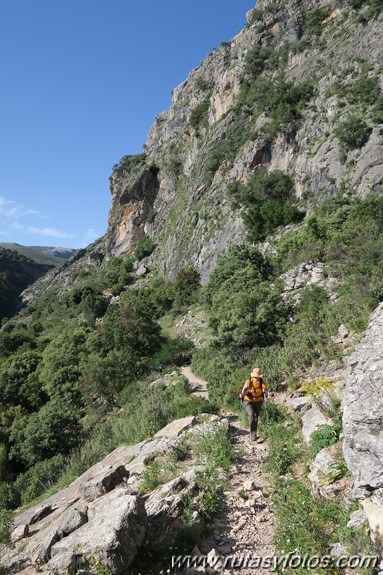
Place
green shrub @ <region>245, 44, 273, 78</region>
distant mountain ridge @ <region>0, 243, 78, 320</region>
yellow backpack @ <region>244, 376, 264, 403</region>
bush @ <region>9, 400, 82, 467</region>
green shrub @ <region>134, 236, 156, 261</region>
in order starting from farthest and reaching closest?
1. distant mountain ridge @ <region>0, 243, 78, 320</region>
2. green shrub @ <region>134, 236, 156, 261</region>
3. green shrub @ <region>245, 44, 273, 78</region>
4. bush @ <region>9, 400, 82, 467</region>
5. yellow backpack @ <region>244, 376, 264, 403</region>

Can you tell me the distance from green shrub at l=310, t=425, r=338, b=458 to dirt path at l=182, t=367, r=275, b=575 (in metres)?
1.00

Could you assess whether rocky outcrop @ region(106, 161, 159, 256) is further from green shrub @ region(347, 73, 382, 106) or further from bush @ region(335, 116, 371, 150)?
bush @ region(335, 116, 371, 150)

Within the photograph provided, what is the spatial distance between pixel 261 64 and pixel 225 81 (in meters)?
6.05

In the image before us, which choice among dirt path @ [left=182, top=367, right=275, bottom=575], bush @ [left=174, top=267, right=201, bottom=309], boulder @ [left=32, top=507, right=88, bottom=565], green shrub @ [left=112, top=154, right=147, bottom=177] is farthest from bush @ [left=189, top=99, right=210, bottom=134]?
boulder @ [left=32, top=507, right=88, bottom=565]

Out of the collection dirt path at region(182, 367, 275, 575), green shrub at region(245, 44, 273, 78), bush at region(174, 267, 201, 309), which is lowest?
dirt path at region(182, 367, 275, 575)

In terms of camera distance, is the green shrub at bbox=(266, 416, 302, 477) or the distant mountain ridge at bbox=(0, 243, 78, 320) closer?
the green shrub at bbox=(266, 416, 302, 477)

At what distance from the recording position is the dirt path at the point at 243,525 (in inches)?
163

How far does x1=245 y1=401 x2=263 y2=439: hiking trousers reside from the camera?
749cm

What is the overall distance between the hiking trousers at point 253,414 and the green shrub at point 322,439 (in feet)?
6.01

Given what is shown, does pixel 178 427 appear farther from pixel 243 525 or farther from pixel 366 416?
pixel 366 416

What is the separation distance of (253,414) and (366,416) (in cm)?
410

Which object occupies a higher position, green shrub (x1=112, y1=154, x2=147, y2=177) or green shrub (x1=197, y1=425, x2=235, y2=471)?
green shrub (x1=112, y1=154, x2=147, y2=177)

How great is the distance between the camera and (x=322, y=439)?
563 cm

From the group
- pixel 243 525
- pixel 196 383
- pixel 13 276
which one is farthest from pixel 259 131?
pixel 13 276
